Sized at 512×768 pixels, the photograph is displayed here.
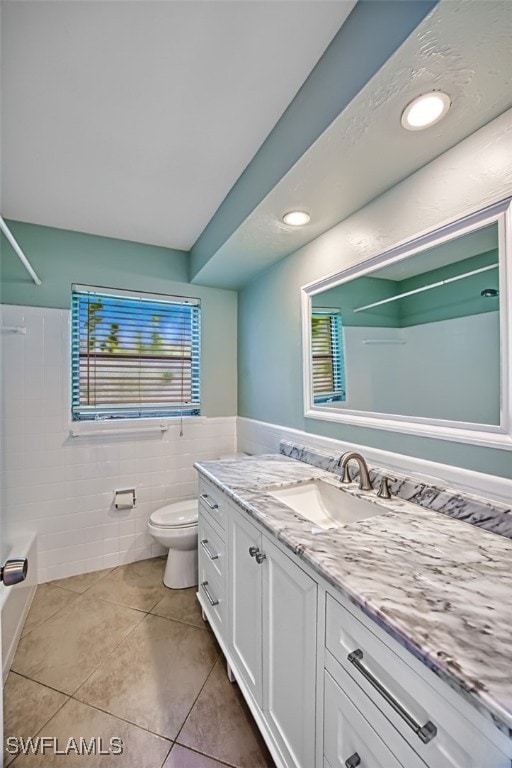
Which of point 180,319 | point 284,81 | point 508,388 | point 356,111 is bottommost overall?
point 508,388

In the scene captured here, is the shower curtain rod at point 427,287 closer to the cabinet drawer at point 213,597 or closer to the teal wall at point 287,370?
the teal wall at point 287,370

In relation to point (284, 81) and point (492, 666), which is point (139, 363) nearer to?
point (284, 81)

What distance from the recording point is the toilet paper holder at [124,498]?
2.32m

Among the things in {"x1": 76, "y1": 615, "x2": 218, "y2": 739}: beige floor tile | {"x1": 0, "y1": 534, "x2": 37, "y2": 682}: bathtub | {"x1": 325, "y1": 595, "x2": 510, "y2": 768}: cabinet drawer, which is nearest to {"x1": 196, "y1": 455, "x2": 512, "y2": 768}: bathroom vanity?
{"x1": 325, "y1": 595, "x2": 510, "y2": 768}: cabinet drawer

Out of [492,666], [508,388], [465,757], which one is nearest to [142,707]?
[465,757]

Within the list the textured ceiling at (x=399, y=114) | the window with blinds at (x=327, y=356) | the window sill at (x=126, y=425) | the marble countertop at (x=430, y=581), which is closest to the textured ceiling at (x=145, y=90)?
the textured ceiling at (x=399, y=114)

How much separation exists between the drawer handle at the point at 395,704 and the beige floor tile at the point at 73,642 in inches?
55.7

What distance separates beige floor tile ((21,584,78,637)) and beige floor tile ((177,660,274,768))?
1.06 metres

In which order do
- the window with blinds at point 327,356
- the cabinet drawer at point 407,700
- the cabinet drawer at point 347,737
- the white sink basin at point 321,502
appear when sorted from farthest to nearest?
the window with blinds at point 327,356
the white sink basin at point 321,502
the cabinet drawer at point 347,737
the cabinet drawer at point 407,700

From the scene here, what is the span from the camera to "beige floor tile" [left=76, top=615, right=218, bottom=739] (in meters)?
1.30

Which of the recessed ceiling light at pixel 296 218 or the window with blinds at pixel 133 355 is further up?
the recessed ceiling light at pixel 296 218

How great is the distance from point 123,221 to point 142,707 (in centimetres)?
254

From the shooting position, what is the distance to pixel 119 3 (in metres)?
0.94

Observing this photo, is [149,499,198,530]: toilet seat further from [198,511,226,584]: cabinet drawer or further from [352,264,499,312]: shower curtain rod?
[352,264,499,312]: shower curtain rod
